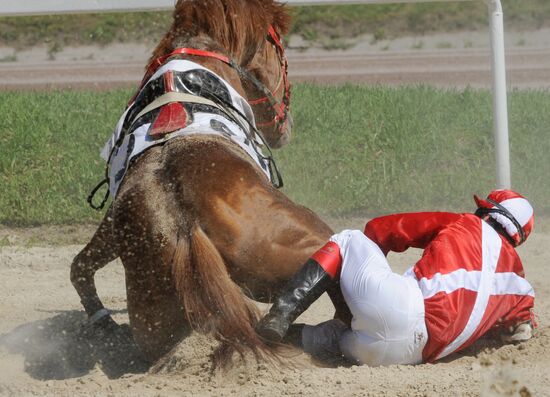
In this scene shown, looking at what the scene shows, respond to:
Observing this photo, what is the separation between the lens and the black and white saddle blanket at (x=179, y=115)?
4008 mm

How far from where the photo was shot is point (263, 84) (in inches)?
200

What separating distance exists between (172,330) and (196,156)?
0.68 meters

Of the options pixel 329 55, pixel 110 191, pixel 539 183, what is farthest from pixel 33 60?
pixel 110 191

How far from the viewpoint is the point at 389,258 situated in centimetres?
614

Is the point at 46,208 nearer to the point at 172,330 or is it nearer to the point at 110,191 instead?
the point at 110,191

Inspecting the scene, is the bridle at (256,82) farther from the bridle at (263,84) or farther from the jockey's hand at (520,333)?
the jockey's hand at (520,333)

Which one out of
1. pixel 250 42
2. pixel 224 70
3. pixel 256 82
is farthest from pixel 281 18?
pixel 224 70

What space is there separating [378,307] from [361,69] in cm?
1025

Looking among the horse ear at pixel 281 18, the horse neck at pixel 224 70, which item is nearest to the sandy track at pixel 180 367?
the horse neck at pixel 224 70

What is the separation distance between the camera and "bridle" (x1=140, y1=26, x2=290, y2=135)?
454 cm

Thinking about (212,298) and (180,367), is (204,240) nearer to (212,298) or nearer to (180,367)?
(212,298)

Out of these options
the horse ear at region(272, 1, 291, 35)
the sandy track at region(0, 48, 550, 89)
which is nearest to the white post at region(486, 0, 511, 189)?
the horse ear at region(272, 1, 291, 35)

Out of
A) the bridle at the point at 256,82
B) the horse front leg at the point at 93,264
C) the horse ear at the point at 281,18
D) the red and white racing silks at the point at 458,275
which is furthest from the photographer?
A: the horse ear at the point at 281,18

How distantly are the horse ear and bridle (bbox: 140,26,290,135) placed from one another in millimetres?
54
